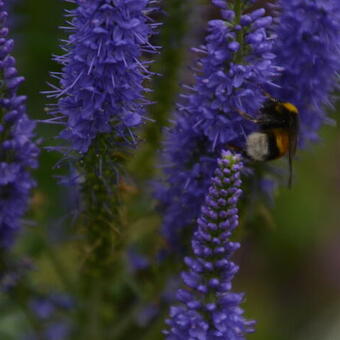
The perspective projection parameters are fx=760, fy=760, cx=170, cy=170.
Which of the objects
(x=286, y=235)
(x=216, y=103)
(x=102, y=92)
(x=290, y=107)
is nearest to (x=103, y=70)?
(x=102, y=92)

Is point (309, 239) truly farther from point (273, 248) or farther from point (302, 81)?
point (302, 81)

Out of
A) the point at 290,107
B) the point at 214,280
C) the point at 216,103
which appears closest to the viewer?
the point at 214,280

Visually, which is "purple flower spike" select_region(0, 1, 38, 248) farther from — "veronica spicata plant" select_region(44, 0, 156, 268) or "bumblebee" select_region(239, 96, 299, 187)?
"bumblebee" select_region(239, 96, 299, 187)

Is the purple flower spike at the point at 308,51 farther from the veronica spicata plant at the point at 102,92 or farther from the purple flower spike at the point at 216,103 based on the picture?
the veronica spicata plant at the point at 102,92

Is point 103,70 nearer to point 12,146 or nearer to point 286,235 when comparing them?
point 12,146

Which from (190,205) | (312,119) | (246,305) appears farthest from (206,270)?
(246,305)

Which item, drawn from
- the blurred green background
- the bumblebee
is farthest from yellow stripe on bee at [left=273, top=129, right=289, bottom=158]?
the blurred green background

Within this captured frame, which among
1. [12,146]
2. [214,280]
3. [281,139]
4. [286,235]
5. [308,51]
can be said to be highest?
[308,51]
